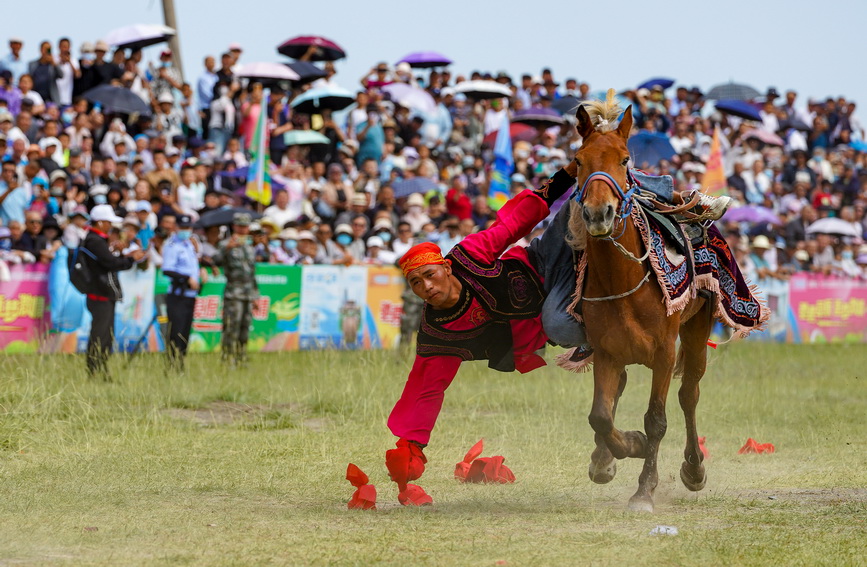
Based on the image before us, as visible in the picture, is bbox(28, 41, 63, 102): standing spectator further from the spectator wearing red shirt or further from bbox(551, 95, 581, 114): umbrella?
bbox(551, 95, 581, 114): umbrella

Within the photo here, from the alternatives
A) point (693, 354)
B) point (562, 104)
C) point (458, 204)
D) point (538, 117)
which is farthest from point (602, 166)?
point (562, 104)

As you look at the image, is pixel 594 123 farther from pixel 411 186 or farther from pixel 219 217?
pixel 411 186

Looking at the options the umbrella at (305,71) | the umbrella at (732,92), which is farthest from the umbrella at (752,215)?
the umbrella at (305,71)

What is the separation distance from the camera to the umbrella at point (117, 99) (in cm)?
1595

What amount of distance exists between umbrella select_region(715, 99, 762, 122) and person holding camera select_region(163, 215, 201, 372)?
1351cm

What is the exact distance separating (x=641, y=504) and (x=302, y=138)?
39.0 ft

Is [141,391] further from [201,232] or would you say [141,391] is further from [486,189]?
[486,189]

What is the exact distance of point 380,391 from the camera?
11211mm

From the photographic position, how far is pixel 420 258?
6.57 meters

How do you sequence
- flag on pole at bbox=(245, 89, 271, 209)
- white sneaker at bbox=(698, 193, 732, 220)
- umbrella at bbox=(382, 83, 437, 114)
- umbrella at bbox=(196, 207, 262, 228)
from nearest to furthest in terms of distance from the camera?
white sneaker at bbox=(698, 193, 732, 220) < umbrella at bbox=(196, 207, 262, 228) < flag on pole at bbox=(245, 89, 271, 209) < umbrella at bbox=(382, 83, 437, 114)

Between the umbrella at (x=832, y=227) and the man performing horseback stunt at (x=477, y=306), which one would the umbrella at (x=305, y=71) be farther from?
the man performing horseback stunt at (x=477, y=306)

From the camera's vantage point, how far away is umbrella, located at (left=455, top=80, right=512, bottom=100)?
68.5 ft

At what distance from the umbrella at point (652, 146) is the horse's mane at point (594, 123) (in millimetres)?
11583

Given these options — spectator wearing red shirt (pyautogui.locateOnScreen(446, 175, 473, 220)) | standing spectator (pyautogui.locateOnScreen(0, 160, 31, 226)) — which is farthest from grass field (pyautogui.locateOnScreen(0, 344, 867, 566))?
spectator wearing red shirt (pyautogui.locateOnScreen(446, 175, 473, 220))
